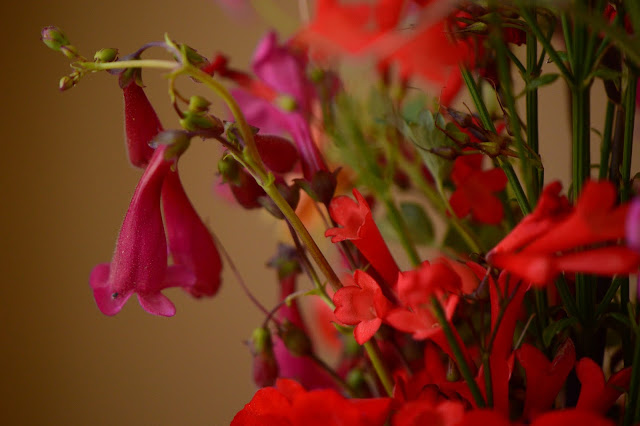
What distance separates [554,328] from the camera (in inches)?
12.2

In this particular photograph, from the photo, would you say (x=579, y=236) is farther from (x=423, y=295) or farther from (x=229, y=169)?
(x=229, y=169)

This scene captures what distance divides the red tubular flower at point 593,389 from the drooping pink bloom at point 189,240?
0.70 feet

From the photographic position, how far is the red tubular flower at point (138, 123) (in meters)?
0.35

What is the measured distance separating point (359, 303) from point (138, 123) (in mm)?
163

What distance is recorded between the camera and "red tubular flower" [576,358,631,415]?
285mm

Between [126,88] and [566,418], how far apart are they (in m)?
0.27

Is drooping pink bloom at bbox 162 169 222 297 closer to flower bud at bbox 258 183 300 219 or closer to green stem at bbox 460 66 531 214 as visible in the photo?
flower bud at bbox 258 183 300 219

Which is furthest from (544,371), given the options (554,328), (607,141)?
(607,141)

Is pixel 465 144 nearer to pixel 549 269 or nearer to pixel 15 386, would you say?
pixel 549 269

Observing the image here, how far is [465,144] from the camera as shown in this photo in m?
0.32

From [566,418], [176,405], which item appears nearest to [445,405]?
[566,418]

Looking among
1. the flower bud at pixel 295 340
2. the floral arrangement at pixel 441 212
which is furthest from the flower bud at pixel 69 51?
the flower bud at pixel 295 340

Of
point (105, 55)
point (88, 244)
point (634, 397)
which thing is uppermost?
Answer: point (105, 55)

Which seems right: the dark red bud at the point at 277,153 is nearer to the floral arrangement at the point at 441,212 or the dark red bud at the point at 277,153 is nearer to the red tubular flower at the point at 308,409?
the floral arrangement at the point at 441,212
